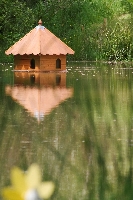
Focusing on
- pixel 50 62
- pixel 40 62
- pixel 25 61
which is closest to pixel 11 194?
pixel 40 62

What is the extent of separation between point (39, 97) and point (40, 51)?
6.42 m

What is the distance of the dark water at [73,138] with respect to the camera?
297 cm

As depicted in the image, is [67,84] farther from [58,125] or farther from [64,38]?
[64,38]

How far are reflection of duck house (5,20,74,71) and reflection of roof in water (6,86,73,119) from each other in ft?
15.2

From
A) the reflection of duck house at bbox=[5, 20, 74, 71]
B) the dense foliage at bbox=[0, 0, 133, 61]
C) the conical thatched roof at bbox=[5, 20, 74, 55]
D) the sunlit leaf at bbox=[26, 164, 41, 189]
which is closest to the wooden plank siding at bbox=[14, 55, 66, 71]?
the reflection of duck house at bbox=[5, 20, 74, 71]

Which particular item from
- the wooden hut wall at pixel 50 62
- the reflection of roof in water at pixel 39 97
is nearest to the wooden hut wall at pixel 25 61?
the wooden hut wall at pixel 50 62

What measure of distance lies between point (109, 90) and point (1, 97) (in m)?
1.80

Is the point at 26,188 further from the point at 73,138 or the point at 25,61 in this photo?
the point at 25,61

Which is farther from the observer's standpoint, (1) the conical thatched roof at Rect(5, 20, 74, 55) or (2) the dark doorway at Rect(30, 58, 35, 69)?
(2) the dark doorway at Rect(30, 58, 35, 69)

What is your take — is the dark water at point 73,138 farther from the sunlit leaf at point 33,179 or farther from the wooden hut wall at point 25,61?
the wooden hut wall at point 25,61

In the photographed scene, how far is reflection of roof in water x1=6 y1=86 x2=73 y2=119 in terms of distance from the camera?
6762 millimetres

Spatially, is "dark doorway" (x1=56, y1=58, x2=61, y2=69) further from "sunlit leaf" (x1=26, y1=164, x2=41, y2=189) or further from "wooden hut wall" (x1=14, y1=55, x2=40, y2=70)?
"sunlit leaf" (x1=26, y1=164, x2=41, y2=189)

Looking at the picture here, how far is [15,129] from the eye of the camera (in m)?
5.24

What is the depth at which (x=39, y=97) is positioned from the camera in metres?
8.04
